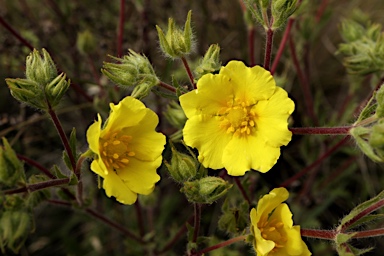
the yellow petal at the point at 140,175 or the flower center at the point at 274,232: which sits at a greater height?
the yellow petal at the point at 140,175

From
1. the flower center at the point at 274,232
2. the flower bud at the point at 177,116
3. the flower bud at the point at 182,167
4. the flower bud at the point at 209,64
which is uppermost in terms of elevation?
the flower bud at the point at 209,64

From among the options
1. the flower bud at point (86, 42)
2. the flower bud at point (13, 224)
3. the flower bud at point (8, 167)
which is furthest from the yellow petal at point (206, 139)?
the flower bud at point (86, 42)

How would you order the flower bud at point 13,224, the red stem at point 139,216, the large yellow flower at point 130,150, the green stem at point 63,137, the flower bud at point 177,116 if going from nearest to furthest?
the large yellow flower at point 130,150
the green stem at point 63,137
the flower bud at point 13,224
the flower bud at point 177,116
the red stem at point 139,216

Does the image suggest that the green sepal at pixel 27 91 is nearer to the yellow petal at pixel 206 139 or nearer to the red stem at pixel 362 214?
the yellow petal at pixel 206 139

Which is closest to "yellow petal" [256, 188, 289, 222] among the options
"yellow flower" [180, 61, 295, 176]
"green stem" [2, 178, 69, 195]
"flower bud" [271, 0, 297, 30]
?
"yellow flower" [180, 61, 295, 176]

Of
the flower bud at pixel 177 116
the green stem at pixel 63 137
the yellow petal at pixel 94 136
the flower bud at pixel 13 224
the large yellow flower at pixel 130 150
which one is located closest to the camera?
the yellow petal at pixel 94 136

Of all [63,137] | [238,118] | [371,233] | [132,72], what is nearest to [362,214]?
[371,233]

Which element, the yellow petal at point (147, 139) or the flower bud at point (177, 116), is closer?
the yellow petal at point (147, 139)
